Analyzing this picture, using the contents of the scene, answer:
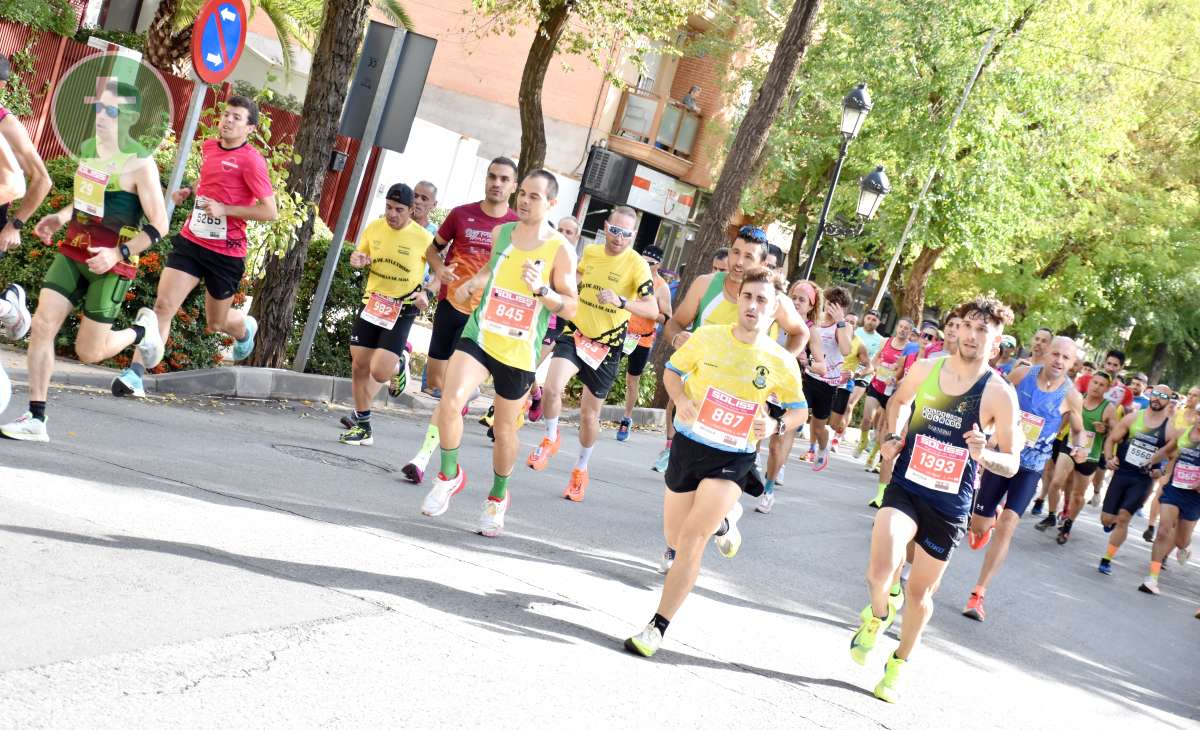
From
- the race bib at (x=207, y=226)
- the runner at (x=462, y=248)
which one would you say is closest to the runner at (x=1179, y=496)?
the runner at (x=462, y=248)

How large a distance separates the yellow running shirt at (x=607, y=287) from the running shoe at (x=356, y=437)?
5.61ft

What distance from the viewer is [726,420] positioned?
641 centimetres

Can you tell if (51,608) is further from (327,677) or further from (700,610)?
(700,610)

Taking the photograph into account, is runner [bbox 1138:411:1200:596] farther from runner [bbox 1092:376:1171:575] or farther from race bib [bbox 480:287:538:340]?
race bib [bbox 480:287:538:340]

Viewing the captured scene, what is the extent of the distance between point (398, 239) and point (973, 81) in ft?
74.5

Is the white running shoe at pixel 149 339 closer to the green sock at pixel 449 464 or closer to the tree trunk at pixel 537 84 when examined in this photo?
the green sock at pixel 449 464

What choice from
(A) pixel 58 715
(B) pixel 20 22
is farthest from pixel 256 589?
(B) pixel 20 22

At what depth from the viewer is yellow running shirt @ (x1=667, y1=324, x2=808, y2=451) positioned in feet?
21.0

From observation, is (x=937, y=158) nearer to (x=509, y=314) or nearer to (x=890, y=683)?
(x=509, y=314)

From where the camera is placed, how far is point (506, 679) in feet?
17.3

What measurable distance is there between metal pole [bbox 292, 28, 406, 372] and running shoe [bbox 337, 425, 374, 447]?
2.29 m

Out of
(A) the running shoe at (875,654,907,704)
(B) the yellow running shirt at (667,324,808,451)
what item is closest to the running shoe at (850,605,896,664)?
(A) the running shoe at (875,654,907,704)

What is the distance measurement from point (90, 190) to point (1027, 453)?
7034mm

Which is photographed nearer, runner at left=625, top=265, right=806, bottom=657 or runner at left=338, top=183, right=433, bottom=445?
runner at left=625, top=265, right=806, bottom=657
